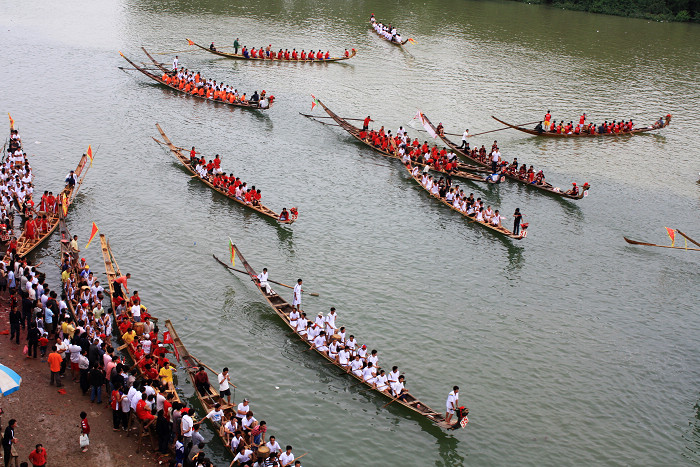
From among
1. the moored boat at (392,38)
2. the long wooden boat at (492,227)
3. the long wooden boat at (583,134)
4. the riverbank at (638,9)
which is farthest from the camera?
the riverbank at (638,9)

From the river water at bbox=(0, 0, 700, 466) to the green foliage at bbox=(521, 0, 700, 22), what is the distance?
27.9 meters

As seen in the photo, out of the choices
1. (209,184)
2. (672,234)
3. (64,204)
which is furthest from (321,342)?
(672,234)

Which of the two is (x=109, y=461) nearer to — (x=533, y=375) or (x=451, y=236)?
(x=533, y=375)

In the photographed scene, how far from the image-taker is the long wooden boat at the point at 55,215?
26408 mm

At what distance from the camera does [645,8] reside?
291 ft

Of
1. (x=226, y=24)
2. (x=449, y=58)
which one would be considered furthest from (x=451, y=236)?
(x=226, y=24)

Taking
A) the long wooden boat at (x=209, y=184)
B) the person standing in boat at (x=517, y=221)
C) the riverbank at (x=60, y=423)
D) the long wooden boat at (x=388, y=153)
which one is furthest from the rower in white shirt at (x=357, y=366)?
the long wooden boat at (x=388, y=153)

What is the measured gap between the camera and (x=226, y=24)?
68.5 m

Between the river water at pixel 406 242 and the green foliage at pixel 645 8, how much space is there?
27.9 m

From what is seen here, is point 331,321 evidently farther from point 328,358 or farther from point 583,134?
point 583,134

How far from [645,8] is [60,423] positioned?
90991 millimetres

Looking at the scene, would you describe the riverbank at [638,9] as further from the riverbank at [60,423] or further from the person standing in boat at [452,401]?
the riverbank at [60,423]

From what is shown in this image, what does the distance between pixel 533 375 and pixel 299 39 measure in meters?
49.8

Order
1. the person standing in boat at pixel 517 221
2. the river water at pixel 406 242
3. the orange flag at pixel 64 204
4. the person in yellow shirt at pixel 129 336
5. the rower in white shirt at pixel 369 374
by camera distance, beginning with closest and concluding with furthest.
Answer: the person in yellow shirt at pixel 129 336
the river water at pixel 406 242
the rower in white shirt at pixel 369 374
the orange flag at pixel 64 204
the person standing in boat at pixel 517 221
